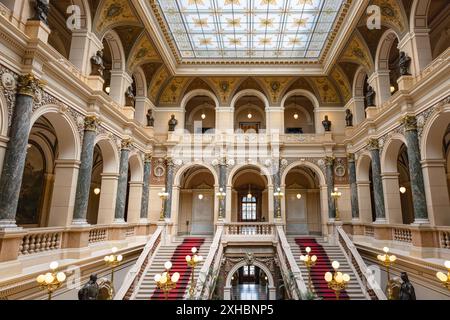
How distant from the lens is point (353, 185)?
1605cm

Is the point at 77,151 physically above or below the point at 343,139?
below

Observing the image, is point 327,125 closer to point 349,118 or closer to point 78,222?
point 349,118

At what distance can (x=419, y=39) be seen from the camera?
34.6 ft

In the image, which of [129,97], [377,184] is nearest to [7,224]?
[129,97]

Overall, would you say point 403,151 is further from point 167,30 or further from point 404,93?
point 167,30

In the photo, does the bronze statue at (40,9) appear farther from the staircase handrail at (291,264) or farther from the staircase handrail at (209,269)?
the staircase handrail at (291,264)

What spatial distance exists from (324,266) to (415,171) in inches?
224

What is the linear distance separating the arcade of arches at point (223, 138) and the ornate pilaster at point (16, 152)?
33mm

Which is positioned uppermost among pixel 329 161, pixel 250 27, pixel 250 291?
pixel 250 27

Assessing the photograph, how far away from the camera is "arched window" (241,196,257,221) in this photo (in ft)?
71.0
